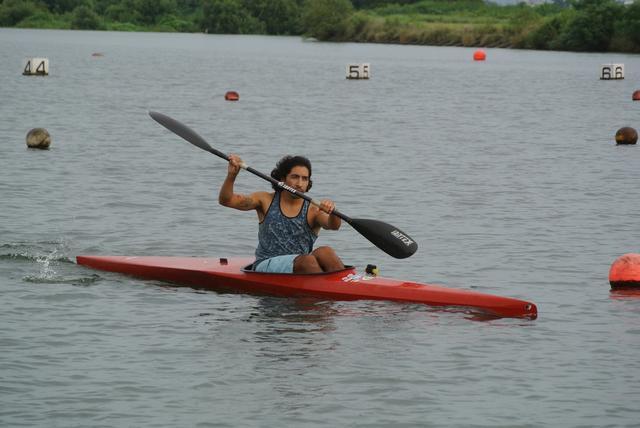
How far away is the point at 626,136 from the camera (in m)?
29.3

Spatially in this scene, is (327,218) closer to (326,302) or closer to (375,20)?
(326,302)

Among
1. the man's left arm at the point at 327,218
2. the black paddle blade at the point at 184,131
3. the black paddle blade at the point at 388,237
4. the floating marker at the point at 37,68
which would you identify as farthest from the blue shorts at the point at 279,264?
the floating marker at the point at 37,68

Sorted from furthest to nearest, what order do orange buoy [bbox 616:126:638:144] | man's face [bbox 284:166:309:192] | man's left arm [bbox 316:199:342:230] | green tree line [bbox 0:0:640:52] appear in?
green tree line [bbox 0:0:640:52] < orange buoy [bbox 616:126:638:144] < man's face [bbox 284:166:309:192] < man's left arm [bbox 316:199:342:230]

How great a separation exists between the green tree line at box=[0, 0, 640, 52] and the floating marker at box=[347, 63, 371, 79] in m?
28.3

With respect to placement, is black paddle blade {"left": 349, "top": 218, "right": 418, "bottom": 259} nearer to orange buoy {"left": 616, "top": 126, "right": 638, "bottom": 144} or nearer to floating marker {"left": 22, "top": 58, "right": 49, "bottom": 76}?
A: orange buoy {"left": 616, "top": 126, "right": 638, "bottom": 144}

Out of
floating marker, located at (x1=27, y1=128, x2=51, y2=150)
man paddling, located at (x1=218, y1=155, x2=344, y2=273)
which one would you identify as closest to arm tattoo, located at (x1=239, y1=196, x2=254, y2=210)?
man paddling, located at (x1=218, y1=155, x2=344, y2=273)

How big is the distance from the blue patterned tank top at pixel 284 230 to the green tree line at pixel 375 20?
228ft

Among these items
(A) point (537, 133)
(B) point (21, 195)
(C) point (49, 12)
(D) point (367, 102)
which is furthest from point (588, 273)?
(C) point (49, 12)

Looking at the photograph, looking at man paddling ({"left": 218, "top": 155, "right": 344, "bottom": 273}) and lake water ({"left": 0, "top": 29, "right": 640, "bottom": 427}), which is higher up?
man paddling ({"left": 218, "top": 155, "right": 344, "bottom": 273})

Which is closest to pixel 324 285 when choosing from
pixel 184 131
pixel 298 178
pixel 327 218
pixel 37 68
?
pixel 327 218

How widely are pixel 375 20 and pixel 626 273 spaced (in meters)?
96.0

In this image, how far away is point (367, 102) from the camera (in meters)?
43.3

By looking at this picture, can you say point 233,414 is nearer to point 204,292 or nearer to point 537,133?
point 204,292

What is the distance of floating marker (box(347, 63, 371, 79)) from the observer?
55438 millimetres
